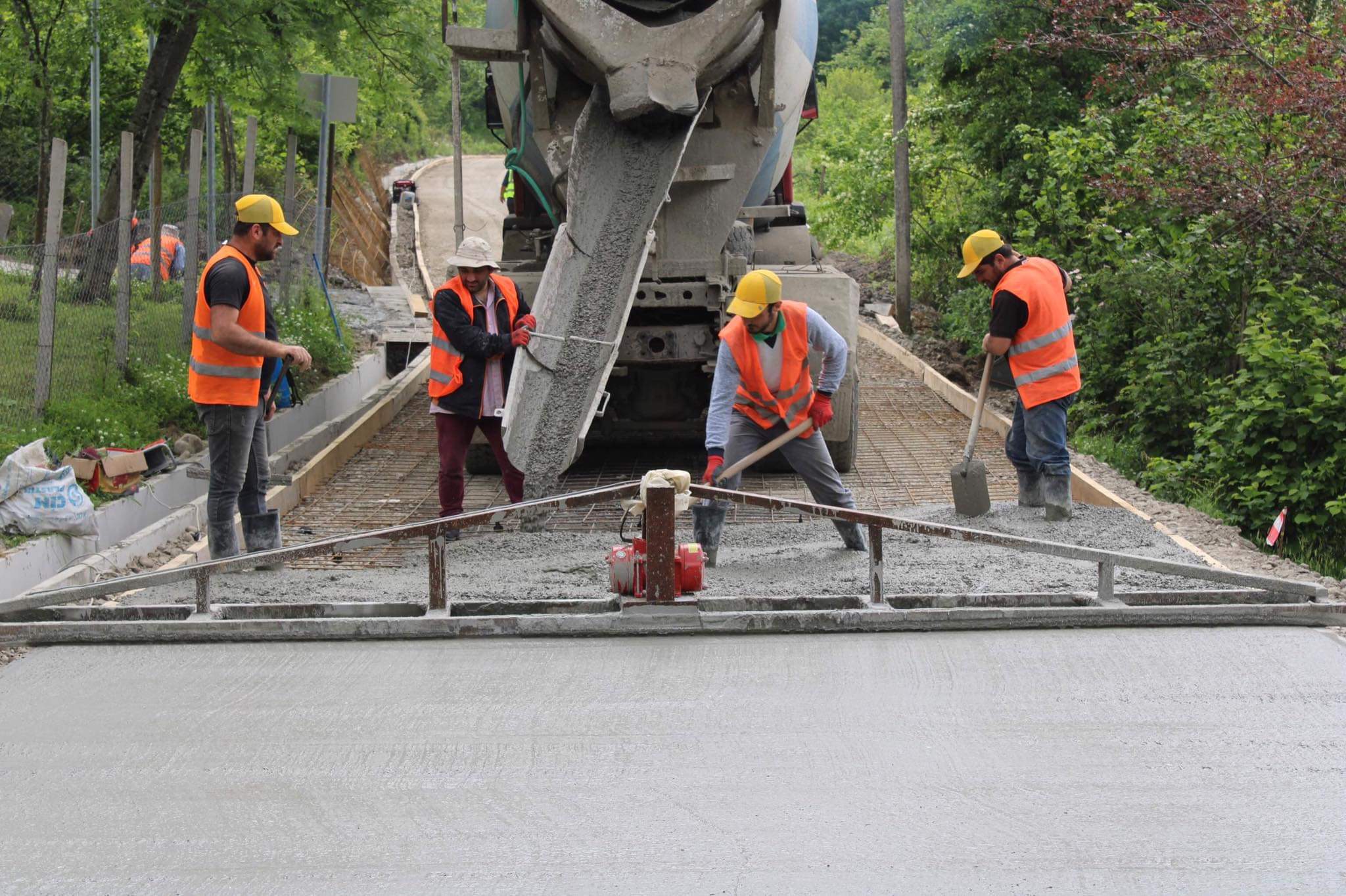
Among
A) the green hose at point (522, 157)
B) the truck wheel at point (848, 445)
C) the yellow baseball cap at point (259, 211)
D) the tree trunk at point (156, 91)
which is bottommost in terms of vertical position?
the truck wheel at point (848, 445)

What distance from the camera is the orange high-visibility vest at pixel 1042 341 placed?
713 centimetres

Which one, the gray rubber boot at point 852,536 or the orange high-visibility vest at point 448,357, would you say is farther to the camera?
the orange high-visibility vest at point 448,357

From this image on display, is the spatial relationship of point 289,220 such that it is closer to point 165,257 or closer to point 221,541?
point 165,257

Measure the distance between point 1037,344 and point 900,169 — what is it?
8.91 m

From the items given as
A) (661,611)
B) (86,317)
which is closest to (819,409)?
(661,611)

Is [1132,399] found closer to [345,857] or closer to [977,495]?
[977,495]

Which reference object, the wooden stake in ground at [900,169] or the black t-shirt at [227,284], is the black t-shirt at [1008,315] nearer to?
the black t-shirt at [227,284]

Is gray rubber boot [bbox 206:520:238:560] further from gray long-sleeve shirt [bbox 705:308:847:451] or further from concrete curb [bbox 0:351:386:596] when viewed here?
gray long-sleeve shirt [bbox 705:308:847:451]

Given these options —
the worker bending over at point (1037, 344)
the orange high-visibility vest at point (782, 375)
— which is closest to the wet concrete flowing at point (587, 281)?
the orange high-visibility vest at point (782, 375)

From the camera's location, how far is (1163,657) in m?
4.93

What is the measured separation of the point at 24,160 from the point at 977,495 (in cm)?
1701

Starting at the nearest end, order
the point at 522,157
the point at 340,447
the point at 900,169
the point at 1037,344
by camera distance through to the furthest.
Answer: the point at 1037,344 < the point at 522,157 < the point at 340,447 < the point at 900,169

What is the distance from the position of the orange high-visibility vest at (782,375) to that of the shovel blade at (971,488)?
1006 mm

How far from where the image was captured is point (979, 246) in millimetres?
7219
